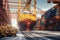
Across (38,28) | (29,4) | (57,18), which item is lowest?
(38,28)

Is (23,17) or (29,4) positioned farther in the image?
(29,4)

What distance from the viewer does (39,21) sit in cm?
5297

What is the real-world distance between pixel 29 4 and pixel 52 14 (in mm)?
8698

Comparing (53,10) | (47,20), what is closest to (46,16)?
(47,20)

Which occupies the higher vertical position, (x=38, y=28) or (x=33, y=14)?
(x=33, y=14)

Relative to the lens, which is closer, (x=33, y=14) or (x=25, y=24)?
(x=25, y=24)

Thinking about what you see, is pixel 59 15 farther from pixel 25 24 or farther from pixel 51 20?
pixel 25 24

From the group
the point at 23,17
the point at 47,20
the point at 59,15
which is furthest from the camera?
the point at 47,20

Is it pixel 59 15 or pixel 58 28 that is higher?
pixel 59 15

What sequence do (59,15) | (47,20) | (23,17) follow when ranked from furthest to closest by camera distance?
1. (47,20)
2. (23,17)
3. (59,15)

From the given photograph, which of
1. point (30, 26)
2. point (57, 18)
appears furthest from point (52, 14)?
point (30, 26)

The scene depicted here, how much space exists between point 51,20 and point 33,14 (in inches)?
239

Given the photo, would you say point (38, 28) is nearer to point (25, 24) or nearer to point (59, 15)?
point (25, 24)

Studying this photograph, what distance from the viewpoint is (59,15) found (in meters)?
43.2
